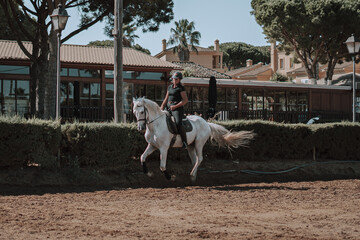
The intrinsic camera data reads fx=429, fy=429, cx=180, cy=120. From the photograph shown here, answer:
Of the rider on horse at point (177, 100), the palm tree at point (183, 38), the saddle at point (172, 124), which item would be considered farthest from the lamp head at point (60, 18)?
the palm tree at point (183, 38)

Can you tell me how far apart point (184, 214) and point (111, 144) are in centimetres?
455

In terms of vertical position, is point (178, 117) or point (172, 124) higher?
point (178, 117)

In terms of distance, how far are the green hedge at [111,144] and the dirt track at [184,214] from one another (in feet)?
4.02

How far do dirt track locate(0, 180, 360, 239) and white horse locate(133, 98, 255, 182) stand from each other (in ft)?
3.11

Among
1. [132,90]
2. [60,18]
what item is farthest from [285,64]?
[60,18]

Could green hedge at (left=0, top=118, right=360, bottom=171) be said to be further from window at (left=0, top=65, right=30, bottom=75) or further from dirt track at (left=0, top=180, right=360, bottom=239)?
window at (left=0, top=65, right=30, bottom=75)

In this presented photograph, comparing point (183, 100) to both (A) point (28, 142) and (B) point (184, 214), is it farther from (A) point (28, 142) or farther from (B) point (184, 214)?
(A) point (28, 142)

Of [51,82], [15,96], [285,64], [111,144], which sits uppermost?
[285,64]

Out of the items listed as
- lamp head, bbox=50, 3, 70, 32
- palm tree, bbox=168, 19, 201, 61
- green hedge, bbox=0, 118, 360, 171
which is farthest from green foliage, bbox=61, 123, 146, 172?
palm tree, bbox=168, 19, 201, 61

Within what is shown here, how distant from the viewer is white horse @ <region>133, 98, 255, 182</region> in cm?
965

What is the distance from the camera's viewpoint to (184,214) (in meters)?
6.95

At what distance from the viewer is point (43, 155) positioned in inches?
407

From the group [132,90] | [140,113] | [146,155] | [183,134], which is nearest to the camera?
[140,113]

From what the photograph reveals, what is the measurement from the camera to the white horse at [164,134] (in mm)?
9648
